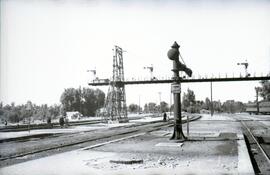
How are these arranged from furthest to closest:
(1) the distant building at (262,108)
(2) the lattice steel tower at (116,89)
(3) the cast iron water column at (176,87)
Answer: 1. (1) the distant building at (262,108)
2. (2) the lattice steel tower at (116,89)
3. (3) the cast iron water column at (176,87)

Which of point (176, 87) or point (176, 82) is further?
point (176, 82)

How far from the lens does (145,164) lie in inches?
392

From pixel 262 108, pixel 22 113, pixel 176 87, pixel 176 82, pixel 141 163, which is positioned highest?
pixel 176 82

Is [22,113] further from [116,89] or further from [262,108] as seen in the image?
[262,108]

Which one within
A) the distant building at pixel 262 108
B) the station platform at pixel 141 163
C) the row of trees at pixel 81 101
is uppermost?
the row of trees at pixel 81 101

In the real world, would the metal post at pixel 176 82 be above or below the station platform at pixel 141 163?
above

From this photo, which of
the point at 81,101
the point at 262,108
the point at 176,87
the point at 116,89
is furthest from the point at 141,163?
the point at 81,101

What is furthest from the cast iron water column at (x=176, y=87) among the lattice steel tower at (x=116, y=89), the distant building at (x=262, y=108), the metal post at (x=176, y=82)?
the distant building at (x=262, y=108)

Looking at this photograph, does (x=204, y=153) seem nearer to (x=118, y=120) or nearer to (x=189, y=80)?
(x=118, y=120)

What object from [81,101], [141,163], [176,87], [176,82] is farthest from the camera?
[81,101]

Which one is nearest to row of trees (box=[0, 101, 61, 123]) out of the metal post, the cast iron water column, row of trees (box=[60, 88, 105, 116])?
row of trees (box=[60, 88, 105, 116])

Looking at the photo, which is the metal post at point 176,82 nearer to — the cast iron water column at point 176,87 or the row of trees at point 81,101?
the cast iron water column at point 176,87

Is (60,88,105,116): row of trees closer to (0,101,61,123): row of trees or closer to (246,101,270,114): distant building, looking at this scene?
(0,101,61,123): row of trees

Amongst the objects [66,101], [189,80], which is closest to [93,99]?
[66,101]
